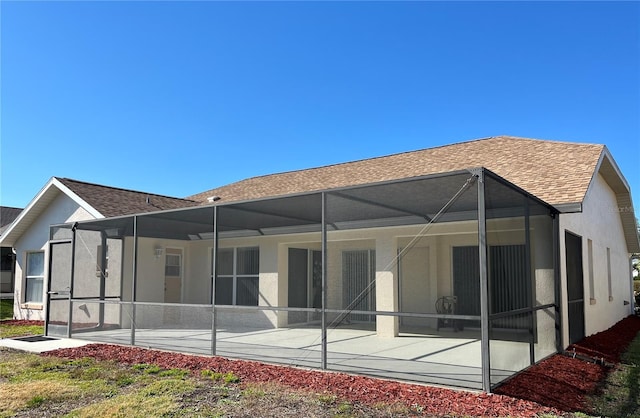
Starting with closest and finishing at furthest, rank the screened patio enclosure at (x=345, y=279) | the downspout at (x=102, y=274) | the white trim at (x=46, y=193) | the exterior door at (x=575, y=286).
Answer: the screened patio enclosure at (x=345, y=279) → the exterior door at (x=575, y=286) → the downspout at (x=102, y=274) → the white trim at (x=46, y=193)

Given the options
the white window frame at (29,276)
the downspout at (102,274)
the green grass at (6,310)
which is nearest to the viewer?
the downspout at (102,274)

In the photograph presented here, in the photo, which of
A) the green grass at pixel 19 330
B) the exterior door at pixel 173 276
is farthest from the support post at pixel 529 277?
the green grass at pixel 19 330

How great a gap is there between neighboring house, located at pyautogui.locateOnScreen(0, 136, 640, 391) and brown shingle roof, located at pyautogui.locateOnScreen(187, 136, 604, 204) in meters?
0.07

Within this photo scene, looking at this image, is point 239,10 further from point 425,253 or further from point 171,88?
point 425,253

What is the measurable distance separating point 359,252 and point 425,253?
71.4 inches

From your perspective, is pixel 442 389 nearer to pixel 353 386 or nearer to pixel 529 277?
pixel 353 386

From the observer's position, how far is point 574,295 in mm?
10289

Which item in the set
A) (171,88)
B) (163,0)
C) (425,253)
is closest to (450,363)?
(425,253)

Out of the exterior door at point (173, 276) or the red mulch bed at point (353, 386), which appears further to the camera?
the exterior door at point (173, 276)

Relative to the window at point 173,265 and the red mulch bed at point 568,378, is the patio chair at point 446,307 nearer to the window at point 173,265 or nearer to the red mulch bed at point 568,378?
the red mulch bed at point 568,378

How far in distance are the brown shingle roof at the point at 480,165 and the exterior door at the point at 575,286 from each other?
49.6 inches

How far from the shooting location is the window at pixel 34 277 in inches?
Result: 637

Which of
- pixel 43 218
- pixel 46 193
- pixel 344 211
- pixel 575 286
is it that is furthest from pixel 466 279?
pixel 43 218

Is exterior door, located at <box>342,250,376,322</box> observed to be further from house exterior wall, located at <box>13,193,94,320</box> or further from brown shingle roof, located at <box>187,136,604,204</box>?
house exterior wall, located at <box>13,193,94,320</box>
